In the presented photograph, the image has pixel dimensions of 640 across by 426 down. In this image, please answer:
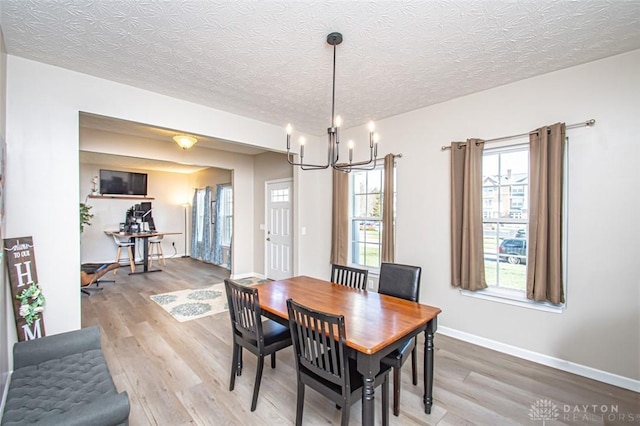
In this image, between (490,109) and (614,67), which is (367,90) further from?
(614,67)

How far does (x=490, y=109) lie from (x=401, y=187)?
1291 mm

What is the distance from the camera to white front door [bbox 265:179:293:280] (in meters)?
5.49

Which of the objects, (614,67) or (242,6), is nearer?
(242,6)

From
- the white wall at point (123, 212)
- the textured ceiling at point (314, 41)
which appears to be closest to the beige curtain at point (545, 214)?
the textured ceiling at point (314, 41)

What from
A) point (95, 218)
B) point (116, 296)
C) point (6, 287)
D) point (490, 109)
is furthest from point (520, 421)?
point (95, 218)

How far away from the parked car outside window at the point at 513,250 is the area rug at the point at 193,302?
368 cm

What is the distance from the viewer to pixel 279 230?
5715 mm

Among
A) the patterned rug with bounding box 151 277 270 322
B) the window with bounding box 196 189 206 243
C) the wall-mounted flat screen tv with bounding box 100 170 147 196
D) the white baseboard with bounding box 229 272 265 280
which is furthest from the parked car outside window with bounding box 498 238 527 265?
the wall-mounted flat screen tv with bounding box 100 170 147 196

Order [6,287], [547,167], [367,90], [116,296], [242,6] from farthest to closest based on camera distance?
[116,296] < [367,90] < [547,167] < [6,287] < [242,6]

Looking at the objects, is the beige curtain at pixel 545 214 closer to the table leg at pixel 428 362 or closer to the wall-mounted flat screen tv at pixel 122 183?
the table leg at pixel 428 362

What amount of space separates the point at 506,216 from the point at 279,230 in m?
3.91

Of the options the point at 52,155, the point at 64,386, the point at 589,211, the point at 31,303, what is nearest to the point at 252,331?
the point at 64,386

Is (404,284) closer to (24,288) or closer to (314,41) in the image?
(314,41)

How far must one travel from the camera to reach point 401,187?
3.75 metres
